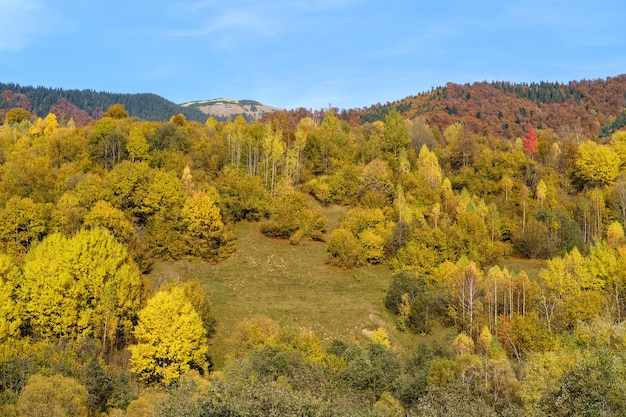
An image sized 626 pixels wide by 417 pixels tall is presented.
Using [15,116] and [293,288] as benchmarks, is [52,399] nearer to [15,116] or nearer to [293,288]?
[293,288]

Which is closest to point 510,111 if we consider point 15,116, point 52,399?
point 15,116

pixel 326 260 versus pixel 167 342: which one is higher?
pixel 326 260

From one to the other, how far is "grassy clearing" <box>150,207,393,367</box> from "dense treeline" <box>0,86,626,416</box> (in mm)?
1967

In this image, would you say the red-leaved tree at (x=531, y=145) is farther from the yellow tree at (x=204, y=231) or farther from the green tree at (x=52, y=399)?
the green tree at (x=52, y=399)

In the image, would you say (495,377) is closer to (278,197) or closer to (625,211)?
(278,197)

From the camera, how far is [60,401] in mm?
33250

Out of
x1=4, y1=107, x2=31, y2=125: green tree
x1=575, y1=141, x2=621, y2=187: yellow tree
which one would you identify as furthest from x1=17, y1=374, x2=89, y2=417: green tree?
x1=4, y1=107, x2=31, y2=125: green tree

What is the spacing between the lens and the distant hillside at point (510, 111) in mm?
162375

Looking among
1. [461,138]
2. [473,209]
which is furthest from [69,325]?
[461,138]

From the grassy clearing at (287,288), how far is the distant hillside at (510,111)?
91.0 metres

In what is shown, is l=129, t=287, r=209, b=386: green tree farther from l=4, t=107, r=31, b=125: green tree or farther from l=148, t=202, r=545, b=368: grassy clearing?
l=4, t=107, r=31, b=125: green tree

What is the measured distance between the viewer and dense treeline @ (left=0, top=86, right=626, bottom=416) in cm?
3444

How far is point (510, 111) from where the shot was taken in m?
175

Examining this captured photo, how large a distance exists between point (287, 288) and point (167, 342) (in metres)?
23.2
